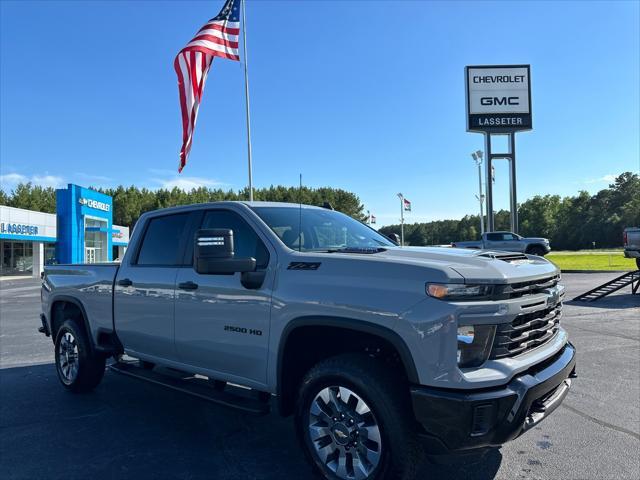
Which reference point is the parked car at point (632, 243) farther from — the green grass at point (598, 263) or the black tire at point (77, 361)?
the black tire at point (77, 361)

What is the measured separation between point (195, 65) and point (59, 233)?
79.7 ft

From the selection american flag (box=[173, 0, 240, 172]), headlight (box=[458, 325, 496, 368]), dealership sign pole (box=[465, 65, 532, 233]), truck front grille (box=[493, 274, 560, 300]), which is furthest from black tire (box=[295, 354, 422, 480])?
dealership sign pole (box=[465, 65, 532, 233])

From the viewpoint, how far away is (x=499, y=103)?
2803 cm

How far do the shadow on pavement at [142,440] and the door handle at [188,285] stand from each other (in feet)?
4.20

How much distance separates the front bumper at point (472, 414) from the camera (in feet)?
8.50

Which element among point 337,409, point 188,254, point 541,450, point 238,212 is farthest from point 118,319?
point 541,450

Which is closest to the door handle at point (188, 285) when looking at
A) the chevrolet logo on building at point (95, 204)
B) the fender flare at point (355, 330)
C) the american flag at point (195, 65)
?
the fender flare at point (355, 330)

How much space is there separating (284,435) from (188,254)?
1.79 m

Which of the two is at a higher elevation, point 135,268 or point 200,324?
point 135,268

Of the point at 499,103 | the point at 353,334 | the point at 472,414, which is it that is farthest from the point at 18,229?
the point at 472,414

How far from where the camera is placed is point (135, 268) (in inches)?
190

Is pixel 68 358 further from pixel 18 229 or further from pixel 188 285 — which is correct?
pixel 18 229

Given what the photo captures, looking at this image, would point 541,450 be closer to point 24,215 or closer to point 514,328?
point 514,328

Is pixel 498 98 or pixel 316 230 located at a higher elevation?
pixel 498 98
